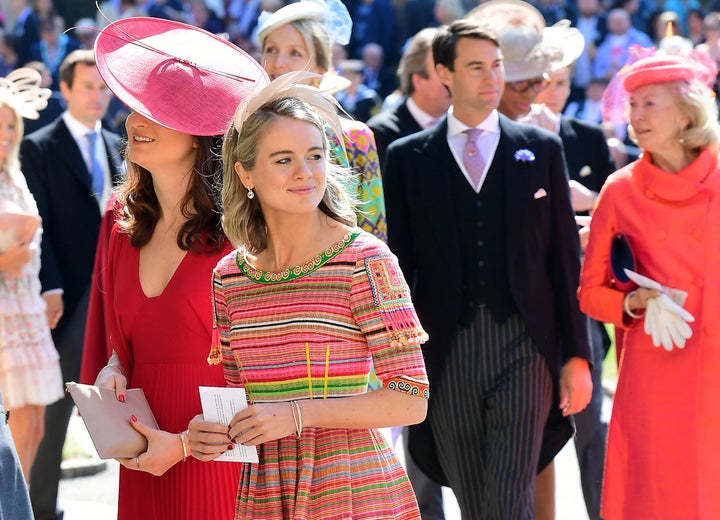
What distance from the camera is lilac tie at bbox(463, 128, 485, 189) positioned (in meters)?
5.33

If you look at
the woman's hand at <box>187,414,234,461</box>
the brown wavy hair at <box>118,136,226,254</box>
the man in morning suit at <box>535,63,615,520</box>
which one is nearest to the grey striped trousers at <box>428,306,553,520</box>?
the man in morning suit at <box>535,63,615,520</box>

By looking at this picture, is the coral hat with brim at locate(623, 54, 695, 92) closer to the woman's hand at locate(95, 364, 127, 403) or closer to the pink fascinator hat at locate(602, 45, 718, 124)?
the pink fascinator hat at locate(602, 45, 718, 124)

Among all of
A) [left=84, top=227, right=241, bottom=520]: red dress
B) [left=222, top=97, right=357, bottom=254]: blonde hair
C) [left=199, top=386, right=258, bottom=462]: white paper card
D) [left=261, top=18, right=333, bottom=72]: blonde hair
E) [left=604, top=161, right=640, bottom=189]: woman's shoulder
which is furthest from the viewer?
[left=261, top=18, right=333, bottom=72]: blonde hair

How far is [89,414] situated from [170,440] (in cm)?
25

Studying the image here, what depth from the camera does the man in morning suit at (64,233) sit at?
6.77 m

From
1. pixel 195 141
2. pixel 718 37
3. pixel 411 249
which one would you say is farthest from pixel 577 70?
pixel 195 141

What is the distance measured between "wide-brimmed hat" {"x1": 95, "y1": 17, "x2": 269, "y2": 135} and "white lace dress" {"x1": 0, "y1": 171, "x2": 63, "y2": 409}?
255cm

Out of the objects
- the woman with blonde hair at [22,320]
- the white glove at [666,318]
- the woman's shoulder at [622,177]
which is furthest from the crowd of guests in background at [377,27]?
the white glove at [666,318]

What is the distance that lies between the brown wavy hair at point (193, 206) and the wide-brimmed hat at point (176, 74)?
0.19m

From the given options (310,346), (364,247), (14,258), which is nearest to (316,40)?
(14,258)

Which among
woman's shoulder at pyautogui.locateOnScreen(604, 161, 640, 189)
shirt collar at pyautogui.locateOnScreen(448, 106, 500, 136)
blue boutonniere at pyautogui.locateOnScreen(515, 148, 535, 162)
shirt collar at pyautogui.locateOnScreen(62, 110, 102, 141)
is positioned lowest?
woman's shoulder at pyautogui.locateOnScreen(604, 161, 640, 189)

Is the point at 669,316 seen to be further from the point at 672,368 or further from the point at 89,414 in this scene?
the point at 89,414

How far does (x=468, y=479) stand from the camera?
531cm

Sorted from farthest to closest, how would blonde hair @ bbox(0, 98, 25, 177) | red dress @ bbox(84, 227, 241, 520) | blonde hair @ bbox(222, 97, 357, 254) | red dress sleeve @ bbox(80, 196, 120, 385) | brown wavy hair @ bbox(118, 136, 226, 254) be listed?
blonde hair @ bbox(0, 98, 25, 177), red dress sleeve @ bbox(80, 196, 120, 385), brown wavy hair @ bbox(118, 136, 226, 254), red dress @ bbox(84, 227, 241, 520), blonde hair @ bbox(222, 97, 357, 254)
